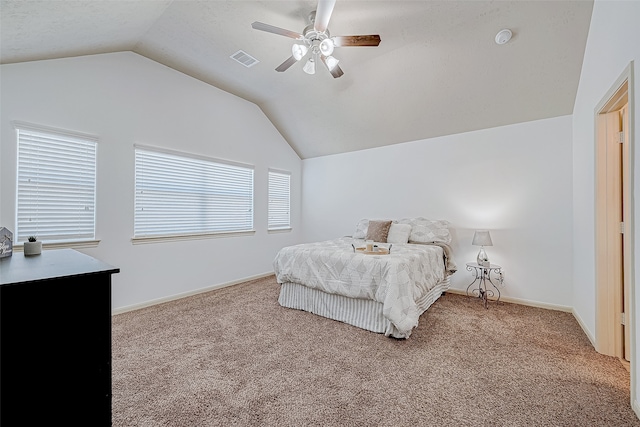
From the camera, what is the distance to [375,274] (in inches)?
103

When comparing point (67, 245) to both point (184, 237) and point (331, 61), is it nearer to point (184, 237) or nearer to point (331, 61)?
point (184, 237)

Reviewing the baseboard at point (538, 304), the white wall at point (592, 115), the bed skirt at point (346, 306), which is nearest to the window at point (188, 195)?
the bed skirt at point (346, 306)

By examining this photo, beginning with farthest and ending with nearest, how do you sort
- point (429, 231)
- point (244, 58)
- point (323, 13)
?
point (429, 231), point (244, 58), point (323, 13)

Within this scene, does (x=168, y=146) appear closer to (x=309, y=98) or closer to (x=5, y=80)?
(x=5, y=80)

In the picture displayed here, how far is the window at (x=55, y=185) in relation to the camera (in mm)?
2568

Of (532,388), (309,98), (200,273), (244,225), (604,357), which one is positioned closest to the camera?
(532,388)

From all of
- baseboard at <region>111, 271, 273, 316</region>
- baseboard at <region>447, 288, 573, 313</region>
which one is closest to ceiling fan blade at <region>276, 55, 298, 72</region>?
baseboard at <region>111, 271, 273, 316</region>

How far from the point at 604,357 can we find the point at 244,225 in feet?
14.9

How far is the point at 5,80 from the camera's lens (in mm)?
2449

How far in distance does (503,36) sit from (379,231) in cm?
266

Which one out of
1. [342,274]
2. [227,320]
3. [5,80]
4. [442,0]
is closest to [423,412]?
[342,274]

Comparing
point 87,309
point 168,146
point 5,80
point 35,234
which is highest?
point 5,80

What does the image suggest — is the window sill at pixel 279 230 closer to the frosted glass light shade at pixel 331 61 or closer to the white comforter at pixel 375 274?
the white comforter at pixel 375 274

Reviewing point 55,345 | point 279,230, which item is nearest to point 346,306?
point 55,345
